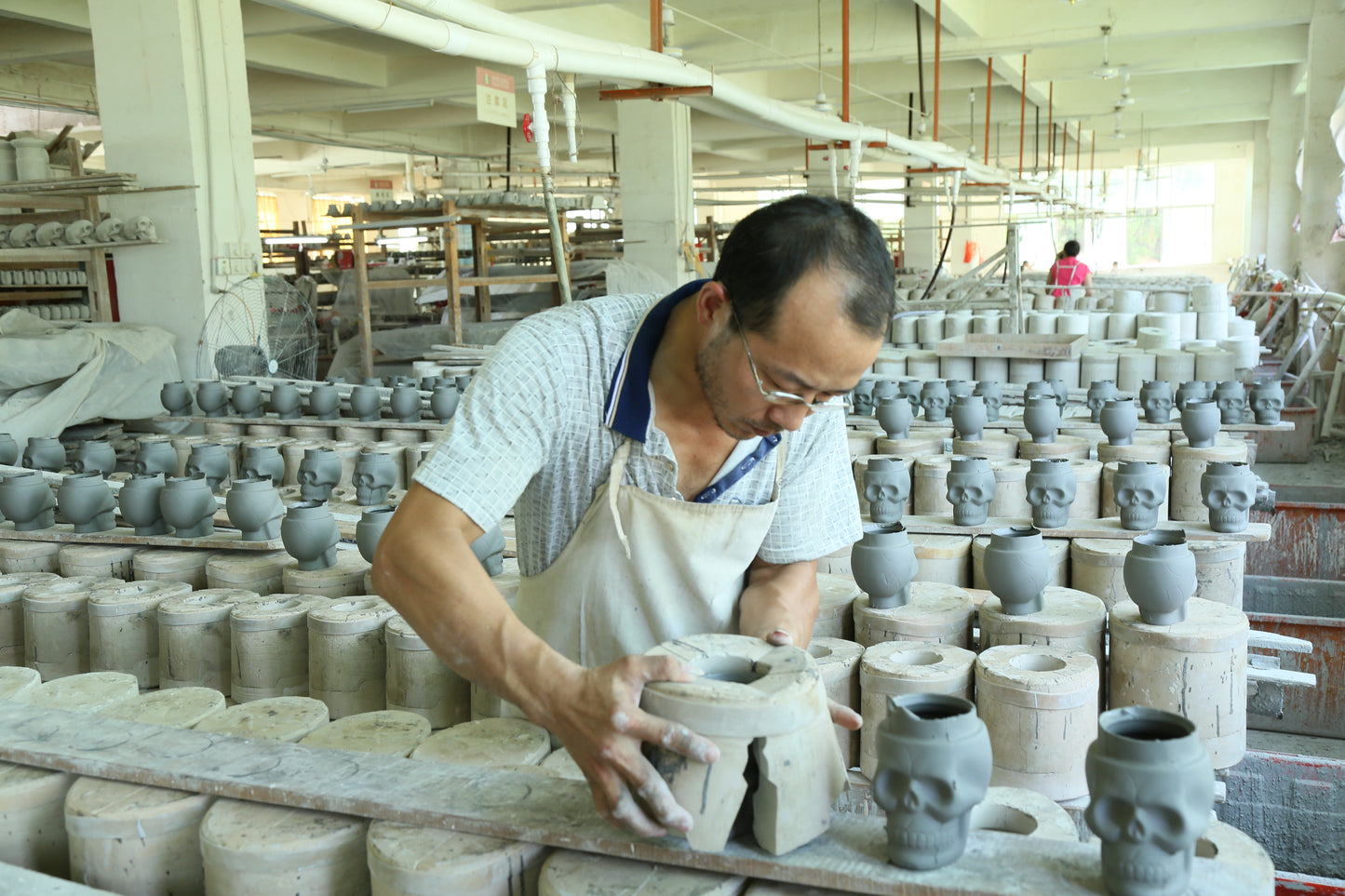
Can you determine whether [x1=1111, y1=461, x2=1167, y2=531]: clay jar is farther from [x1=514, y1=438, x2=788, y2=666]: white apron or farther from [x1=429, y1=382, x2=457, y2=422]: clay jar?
[x1=429, y1=382, x2=457, y2=422]: clay jar

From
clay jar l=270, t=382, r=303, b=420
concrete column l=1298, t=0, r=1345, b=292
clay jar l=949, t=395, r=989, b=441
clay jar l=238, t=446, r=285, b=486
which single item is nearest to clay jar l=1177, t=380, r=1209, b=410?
clay jar l=949, t=395, r=989, b=441

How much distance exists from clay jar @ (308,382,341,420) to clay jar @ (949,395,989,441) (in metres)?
2.98

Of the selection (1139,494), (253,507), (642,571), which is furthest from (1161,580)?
(253,507)

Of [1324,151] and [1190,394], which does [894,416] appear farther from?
[1324,151]

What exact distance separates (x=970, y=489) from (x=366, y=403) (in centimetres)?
318

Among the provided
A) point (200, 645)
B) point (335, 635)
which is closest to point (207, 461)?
point (200, 645)

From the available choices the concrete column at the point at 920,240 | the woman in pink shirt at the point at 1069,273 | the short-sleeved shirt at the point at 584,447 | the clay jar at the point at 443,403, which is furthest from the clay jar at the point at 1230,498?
the concrete column at the point at 920,240

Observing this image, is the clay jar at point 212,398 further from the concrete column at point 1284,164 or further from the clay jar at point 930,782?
the concrete column at point 1284,164

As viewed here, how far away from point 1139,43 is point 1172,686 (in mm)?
13271

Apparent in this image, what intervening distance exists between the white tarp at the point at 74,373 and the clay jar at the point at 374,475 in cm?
346

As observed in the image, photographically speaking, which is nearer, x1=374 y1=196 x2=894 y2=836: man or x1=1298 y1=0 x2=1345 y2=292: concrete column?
x1=374 y1=196 x2=894 y2=836: man

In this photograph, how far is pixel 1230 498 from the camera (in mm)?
3189

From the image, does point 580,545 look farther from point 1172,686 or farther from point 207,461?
point 207,461

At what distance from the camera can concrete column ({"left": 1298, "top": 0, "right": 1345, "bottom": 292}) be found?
11023 mm
